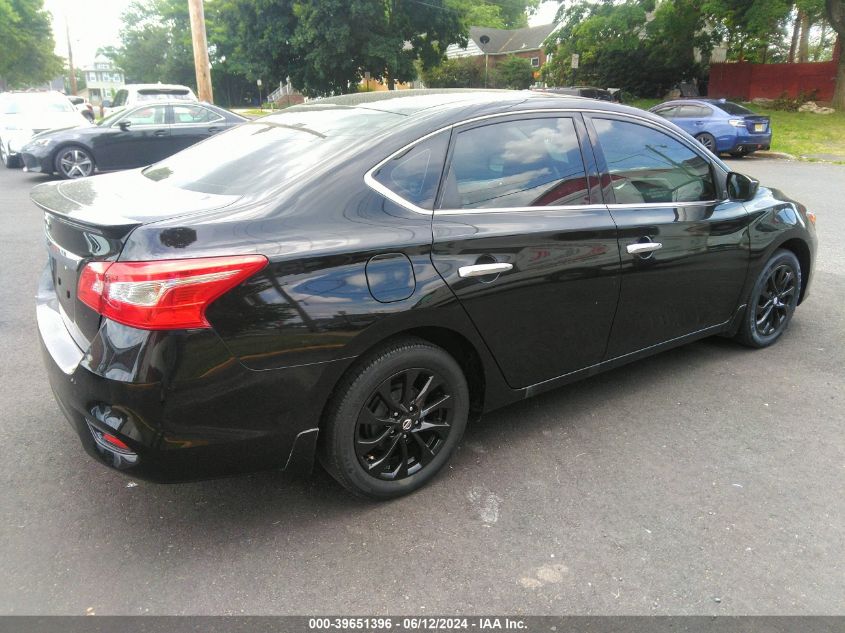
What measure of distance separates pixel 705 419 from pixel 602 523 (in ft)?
4.00

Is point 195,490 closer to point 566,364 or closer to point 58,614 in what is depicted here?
point 58,614

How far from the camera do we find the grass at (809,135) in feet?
58.7

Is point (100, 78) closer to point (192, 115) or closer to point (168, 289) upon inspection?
point (192, 115)

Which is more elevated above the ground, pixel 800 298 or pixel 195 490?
pixel 800 298

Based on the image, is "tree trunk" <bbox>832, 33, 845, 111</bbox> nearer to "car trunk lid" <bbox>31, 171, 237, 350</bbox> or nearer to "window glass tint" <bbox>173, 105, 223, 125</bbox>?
"window glass tint" <bbox>173, 105, 223, 125</bbox>

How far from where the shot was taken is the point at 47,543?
2613 mm

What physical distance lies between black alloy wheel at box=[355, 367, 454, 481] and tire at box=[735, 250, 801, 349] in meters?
2.50

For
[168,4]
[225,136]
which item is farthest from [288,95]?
[225,136]

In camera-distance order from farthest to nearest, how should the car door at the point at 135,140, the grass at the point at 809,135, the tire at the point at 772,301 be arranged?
the grass at the point at 809,135 → the car door at the point at 135,140 → the tire at the point at 772,301

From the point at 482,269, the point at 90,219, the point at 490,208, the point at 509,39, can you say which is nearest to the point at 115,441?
the point at 90,219

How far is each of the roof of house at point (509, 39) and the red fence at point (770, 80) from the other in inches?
991

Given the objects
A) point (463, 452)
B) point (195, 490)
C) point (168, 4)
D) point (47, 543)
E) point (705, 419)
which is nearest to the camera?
point (47, 543)

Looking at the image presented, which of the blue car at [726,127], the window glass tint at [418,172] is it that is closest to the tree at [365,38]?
the blue car at [726,127]

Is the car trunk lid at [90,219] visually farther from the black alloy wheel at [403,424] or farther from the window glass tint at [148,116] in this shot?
the window glass tint at [148,116]
